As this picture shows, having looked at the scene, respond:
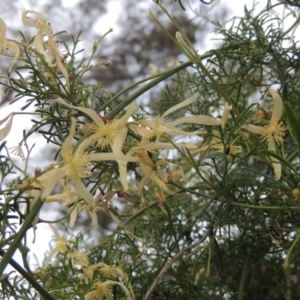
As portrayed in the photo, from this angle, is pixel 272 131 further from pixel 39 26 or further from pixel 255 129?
pixel 39 26

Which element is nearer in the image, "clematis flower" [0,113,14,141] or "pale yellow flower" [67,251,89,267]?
"clematis flower" [0,113,14,141]

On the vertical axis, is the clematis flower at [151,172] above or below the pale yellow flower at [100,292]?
above

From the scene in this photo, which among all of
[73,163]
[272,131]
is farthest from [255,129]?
[73,163]

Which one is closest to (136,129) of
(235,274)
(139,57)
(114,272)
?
(114,272)

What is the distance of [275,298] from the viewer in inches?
20.6

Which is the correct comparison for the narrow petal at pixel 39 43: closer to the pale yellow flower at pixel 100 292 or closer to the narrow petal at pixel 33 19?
the narrow petal at pixel 33 19

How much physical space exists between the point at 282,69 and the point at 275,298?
0.21 m

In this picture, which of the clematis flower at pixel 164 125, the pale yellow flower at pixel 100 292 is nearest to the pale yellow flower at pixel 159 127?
the clematis flower at pixel 164 125

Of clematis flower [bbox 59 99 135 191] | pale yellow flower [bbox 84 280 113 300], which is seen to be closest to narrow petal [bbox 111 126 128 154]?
clematis flower [bbox 59 99 135 191]

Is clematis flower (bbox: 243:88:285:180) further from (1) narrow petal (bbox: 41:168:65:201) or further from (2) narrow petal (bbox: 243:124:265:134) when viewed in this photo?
(1) narrow petal (bbox: 41:168:65:201)

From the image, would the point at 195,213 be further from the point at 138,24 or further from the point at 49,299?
the point at 138,24

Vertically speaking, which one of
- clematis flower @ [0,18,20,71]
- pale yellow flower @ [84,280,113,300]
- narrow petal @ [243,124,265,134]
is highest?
clematis flower @ [0,18,20,71]

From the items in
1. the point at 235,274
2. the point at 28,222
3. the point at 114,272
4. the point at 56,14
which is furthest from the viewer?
the point at 56,14

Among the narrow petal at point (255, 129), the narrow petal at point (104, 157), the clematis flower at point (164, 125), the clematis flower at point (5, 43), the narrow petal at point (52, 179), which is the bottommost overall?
the narrow petal at point (52, 179)
